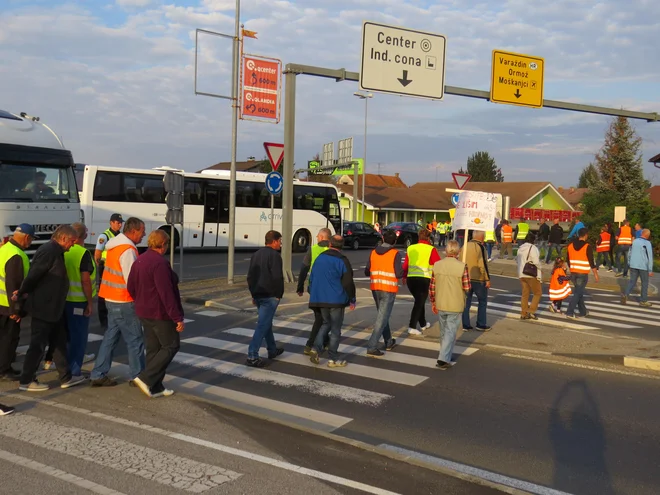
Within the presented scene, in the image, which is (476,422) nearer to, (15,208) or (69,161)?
(15,208)

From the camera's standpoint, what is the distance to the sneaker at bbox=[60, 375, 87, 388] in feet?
24.6

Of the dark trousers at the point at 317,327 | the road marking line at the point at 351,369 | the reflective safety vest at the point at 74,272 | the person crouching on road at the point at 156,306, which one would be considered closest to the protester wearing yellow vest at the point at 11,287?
the reflective safety vest at the point at 74,272

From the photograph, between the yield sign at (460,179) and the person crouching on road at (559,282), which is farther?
the yield sign at (460,179)

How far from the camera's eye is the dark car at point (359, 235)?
124 feet

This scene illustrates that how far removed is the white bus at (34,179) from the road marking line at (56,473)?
900 cm

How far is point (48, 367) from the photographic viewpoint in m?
8.34

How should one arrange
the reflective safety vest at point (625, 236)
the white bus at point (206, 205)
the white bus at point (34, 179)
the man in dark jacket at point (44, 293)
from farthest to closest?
1. the white bus at point (206, 205)
2. the reflective safety vest at point (625, 236)
3. the white bus at point (34, 179)
4. the man in dark jacket at point (44, 293)

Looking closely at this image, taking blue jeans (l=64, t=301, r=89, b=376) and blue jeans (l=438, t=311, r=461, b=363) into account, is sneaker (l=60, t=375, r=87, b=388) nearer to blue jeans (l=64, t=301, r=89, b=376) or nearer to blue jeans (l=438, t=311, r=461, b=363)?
blue jeans (l=64, t=301, r=89, b=376)

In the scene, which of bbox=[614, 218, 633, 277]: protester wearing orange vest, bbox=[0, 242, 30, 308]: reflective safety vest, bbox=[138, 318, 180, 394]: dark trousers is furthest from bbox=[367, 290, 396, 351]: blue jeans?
bbox=[614, 218, 633, 277]: protester wearing orange vest

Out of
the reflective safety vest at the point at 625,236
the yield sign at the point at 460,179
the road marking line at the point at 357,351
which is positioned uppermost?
the yield sign at the point at 460,179

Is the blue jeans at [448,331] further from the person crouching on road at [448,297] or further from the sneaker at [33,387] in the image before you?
the sneaker at [33,387]

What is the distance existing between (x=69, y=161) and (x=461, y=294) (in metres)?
10.5

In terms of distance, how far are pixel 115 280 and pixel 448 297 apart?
13.7ft

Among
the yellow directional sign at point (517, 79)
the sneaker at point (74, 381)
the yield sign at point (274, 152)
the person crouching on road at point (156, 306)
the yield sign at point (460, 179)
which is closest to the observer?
the person crouching on road at point (156, 306)
